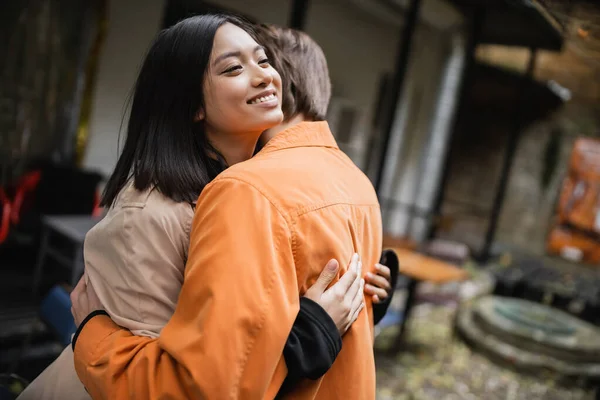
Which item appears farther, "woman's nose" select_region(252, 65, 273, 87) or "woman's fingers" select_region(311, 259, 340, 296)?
"woman's nose" select_region(252, 65, 273, 87)

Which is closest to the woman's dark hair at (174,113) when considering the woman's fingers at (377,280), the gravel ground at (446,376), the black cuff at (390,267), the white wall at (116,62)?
the woman's fingers at (377,280)

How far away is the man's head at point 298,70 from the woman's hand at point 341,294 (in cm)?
45

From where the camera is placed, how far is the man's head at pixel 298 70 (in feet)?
4.74

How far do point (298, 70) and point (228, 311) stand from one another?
0.77m

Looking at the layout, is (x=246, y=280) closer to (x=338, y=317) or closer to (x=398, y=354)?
(x=338, y=317)

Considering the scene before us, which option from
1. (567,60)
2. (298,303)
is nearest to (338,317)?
(298,303)

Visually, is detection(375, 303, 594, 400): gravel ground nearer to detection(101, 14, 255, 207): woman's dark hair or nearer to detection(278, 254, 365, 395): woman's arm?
detection(278, 254, 365, 395): woman's arm

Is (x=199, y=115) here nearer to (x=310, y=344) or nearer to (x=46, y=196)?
(x=310, y=344)

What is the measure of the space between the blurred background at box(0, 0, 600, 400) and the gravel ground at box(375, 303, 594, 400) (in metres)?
0.02

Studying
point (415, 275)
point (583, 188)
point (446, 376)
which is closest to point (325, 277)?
point (415, 275)

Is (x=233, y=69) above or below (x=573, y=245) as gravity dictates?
above

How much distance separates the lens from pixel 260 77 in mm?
1308

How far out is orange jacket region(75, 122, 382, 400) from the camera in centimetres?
97

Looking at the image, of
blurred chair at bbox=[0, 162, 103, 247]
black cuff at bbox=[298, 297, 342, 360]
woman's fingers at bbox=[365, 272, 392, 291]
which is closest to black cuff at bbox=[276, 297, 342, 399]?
black cuff at bbox=[298, 297, 342, 360]
